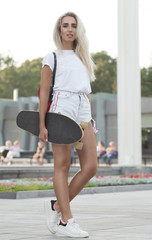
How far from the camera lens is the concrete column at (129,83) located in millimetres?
19906

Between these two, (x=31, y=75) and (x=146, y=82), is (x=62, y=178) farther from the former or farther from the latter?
(x=31, y=75)

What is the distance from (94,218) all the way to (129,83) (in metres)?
12.9

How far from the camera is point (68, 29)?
5879mm

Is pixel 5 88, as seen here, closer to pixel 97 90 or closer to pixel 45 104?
pixel 97 90

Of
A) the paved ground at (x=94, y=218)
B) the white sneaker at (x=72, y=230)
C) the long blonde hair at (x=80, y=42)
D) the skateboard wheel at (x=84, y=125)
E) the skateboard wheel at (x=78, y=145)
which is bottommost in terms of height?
the paved ground at (x=94, y=218)

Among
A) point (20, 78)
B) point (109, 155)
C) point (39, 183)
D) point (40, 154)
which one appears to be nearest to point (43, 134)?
point (39, 183)

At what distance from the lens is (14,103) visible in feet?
162

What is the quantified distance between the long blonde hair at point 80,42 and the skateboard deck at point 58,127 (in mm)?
601

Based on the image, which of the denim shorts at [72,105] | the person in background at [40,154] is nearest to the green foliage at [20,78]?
the person in background at [40,154]

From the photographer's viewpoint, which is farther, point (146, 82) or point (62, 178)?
point (146, 82)

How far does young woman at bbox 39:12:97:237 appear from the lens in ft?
18.5

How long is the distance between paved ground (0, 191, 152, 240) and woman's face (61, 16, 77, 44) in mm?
1833

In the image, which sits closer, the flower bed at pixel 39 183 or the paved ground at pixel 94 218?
the paved ground at pixel 94 218

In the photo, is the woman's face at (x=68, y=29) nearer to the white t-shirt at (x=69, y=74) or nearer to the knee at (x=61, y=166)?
the white t-shirt at (x=69, y=74)
